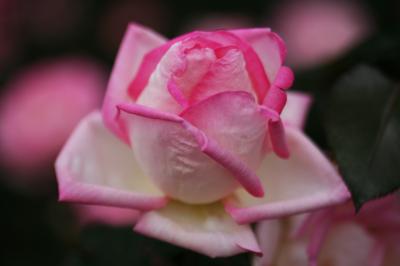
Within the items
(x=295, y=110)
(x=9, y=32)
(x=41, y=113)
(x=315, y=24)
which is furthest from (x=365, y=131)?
(x=9, y=32)

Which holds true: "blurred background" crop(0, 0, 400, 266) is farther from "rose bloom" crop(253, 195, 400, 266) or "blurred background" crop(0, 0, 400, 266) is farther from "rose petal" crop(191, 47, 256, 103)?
"rose petal" crop(191, 47, 256, 103)

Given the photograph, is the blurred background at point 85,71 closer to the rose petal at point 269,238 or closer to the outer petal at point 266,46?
the rose petal at point 269,238

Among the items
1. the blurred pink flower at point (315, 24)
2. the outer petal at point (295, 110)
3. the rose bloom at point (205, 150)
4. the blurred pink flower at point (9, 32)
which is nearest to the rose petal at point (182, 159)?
the rose bloom at point (205, 150)

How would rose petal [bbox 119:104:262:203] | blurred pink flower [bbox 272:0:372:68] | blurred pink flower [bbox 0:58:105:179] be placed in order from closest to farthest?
rose petal [bbox 119:104:262:203] → blurred pink flower [bbox 0:58:105:179] → blurred pink flower [bbox 272:0:372:68]

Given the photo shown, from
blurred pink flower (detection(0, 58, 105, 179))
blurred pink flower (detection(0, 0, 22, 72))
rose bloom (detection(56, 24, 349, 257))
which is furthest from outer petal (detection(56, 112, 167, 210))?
blurred pink flower (detection(0, 0, 22, 72))

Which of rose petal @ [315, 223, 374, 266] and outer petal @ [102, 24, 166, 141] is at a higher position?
outer petal @ [102, 24, 166, 141]

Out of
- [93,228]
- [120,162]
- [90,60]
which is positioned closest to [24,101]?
[90,60]

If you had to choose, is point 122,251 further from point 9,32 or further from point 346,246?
point 9,32
